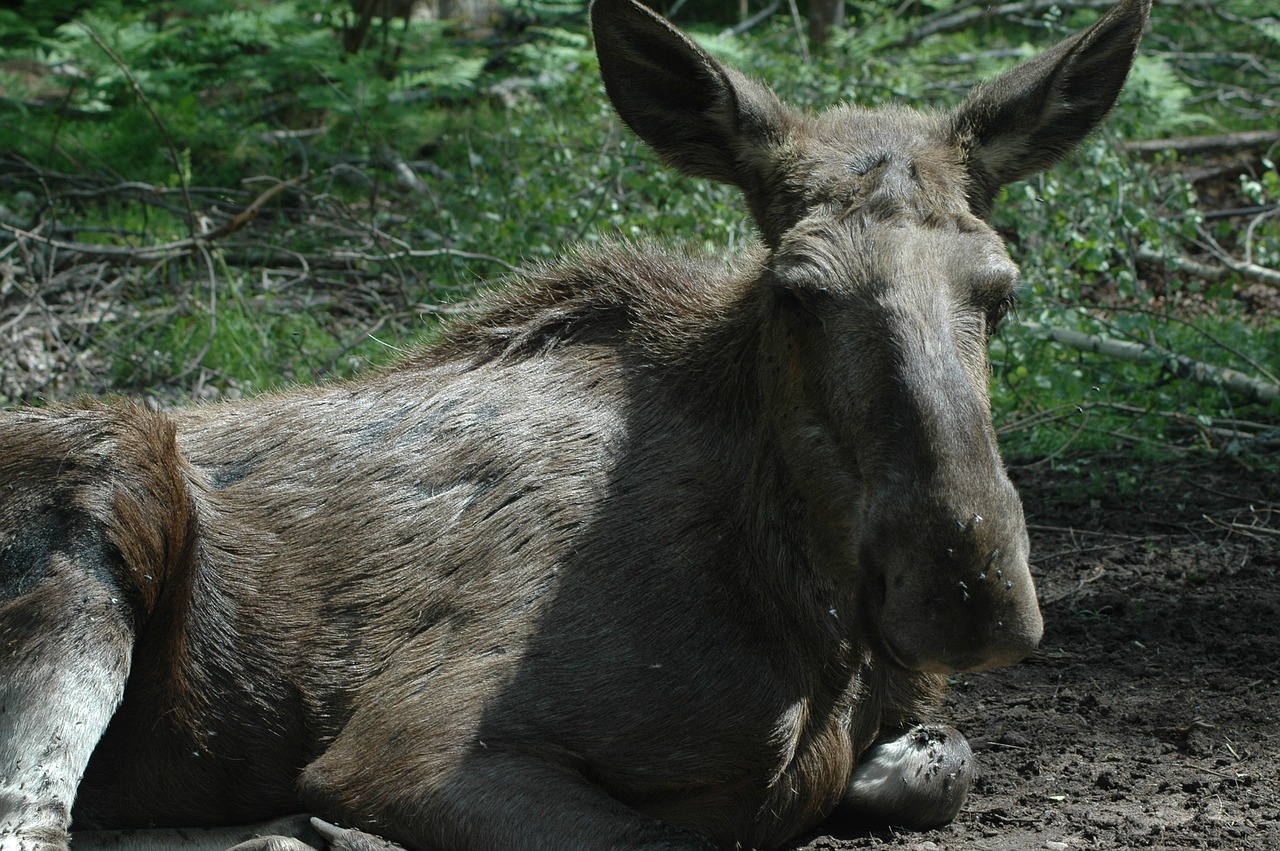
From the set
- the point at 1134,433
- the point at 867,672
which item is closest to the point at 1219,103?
the point at 1134,433

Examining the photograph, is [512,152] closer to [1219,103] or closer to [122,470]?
[122,470]

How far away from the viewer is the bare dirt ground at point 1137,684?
14.9ft

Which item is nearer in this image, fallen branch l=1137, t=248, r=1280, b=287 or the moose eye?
the moose eye

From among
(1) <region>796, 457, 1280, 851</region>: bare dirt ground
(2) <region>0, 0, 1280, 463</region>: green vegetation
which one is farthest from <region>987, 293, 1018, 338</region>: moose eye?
(2) <region>0, 0, 1280, 463</region>: green vegetation

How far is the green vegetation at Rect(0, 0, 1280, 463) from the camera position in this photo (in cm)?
821

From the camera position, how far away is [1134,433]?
26.2 ft

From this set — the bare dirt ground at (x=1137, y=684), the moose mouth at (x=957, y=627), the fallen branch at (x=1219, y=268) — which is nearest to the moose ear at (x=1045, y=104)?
the moose mouth at (x=957, y=627)

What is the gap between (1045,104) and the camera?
185 inches

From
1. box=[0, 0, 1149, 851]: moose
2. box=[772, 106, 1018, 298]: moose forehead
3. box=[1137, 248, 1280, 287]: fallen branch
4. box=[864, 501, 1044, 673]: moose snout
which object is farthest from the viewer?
box=[1137, 248, 1280, 287]: fallen branch

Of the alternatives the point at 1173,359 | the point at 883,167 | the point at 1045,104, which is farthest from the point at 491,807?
the point at 1173,359

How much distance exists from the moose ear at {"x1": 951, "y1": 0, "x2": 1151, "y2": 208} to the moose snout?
1.50 metres

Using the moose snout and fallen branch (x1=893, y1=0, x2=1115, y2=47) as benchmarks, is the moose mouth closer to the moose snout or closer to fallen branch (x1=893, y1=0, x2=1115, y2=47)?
the moose snout

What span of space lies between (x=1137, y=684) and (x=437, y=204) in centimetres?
624

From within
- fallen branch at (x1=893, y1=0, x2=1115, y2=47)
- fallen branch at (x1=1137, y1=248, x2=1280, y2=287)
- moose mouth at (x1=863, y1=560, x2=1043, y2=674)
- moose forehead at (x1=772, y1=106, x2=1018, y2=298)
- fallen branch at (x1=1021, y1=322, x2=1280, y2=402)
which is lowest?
fallen branch at (x1=1021, y1=322, x2=1280, y2=402)
